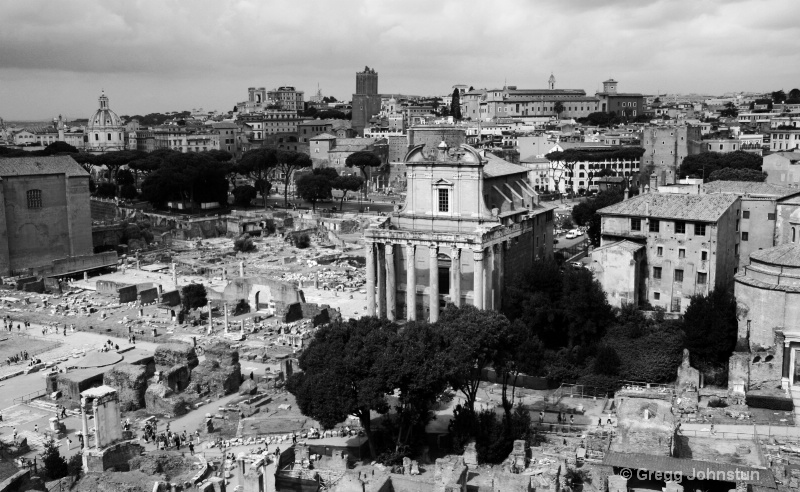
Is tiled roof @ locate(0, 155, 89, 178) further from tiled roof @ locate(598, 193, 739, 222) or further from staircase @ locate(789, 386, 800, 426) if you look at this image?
staircase @ locate(789, 386, 800, 426)

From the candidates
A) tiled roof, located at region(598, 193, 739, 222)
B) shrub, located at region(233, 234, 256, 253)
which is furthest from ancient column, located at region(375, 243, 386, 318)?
shrub, located at region(233, 234, 256, 253)

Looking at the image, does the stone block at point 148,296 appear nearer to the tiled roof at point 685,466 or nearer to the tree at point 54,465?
the tree at point 54,465

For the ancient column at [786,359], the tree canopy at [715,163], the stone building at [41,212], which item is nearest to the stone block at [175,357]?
the ancient column at [786,359]

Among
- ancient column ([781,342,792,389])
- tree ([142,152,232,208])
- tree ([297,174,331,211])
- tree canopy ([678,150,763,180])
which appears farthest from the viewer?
tree ([297,174,331,211])

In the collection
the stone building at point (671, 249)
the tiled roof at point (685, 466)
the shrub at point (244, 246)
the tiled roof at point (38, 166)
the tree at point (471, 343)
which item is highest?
the tiled roof at point (38, 166)

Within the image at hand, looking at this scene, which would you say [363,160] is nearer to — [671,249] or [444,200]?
[444,200]
